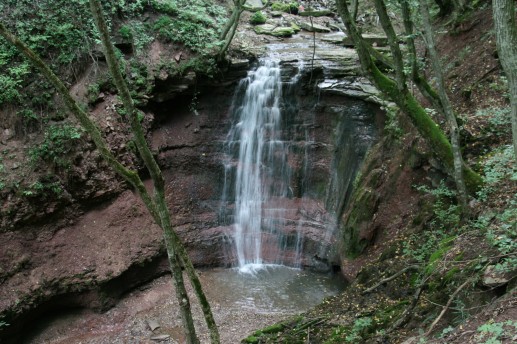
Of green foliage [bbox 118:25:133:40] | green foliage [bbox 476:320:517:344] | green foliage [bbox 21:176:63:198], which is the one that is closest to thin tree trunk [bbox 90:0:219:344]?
green foliage [bbox 476:320:517:344]

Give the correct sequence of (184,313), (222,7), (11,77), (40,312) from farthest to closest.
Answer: (222,7) → (11,77) → (40,312) → (184,313)

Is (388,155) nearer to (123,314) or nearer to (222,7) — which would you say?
(123,314)

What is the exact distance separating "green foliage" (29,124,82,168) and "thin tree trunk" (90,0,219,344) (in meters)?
5.01

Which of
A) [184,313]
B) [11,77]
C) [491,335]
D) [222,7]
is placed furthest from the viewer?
[222,7]

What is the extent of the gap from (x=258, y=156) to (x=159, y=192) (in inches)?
295

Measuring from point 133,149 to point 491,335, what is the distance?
31.7 ft

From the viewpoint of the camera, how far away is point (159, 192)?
5.73 metres

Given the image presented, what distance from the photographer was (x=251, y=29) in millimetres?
16484

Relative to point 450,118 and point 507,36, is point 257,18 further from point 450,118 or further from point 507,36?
point 507,36

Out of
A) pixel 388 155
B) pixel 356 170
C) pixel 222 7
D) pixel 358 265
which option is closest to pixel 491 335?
pixel 358 265

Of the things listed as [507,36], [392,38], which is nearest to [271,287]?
[392,38]

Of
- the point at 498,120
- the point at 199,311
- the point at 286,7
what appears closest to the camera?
the point at 498,120

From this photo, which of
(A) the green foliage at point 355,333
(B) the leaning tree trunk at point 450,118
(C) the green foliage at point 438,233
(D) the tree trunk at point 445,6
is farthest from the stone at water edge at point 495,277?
(D) the tree trunk at point 445,6

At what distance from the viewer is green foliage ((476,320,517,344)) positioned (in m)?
3.49
